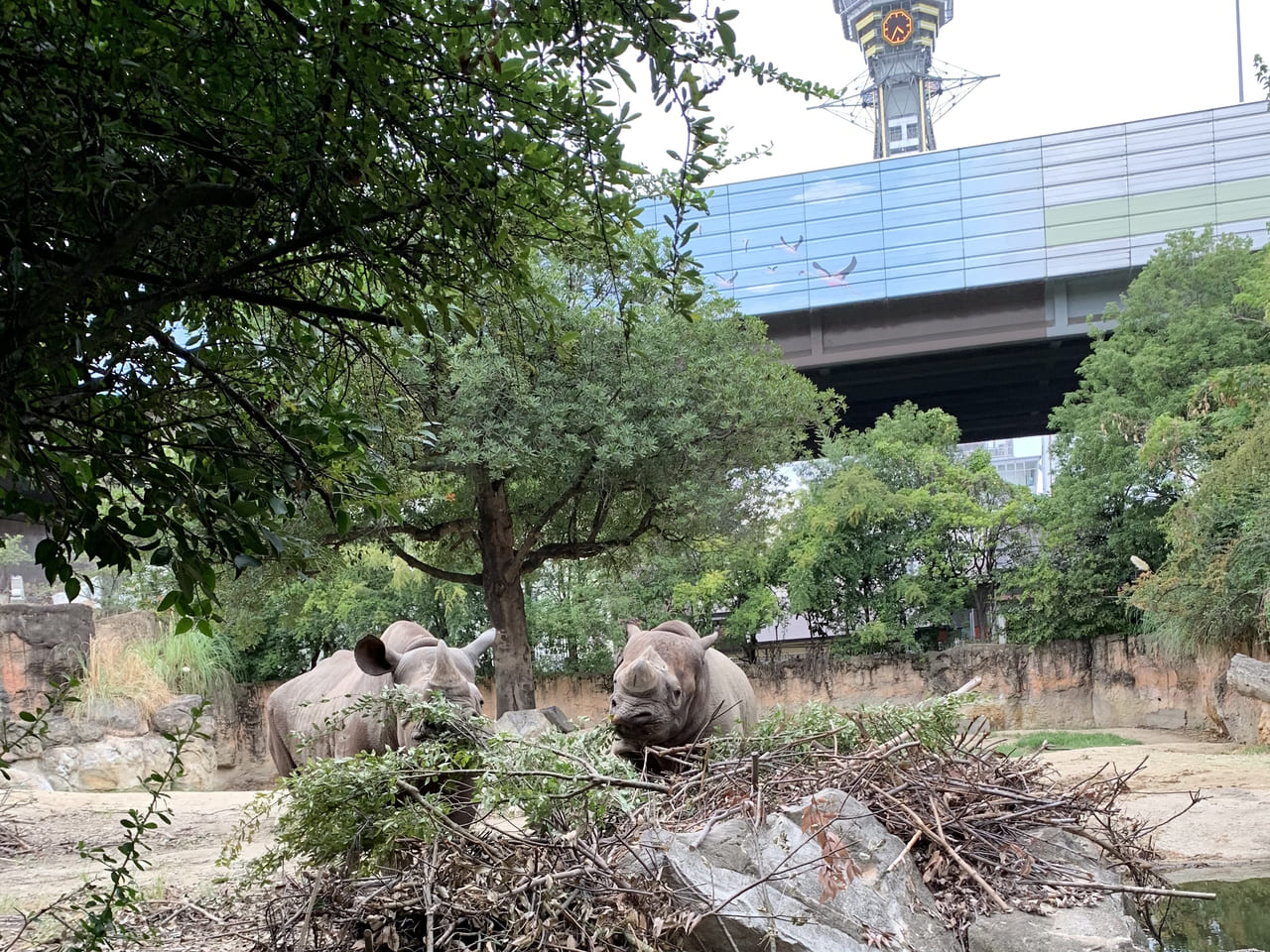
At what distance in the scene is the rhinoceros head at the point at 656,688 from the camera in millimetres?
6715

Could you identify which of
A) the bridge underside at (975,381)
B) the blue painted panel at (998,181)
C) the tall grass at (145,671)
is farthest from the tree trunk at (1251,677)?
the blue painted panel at (998,181)

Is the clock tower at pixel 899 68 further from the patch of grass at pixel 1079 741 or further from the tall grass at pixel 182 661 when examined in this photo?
the tall grass at pixel 182 661

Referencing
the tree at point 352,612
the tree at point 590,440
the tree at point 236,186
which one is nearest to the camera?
the tree at point 236,186

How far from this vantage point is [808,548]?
2566cm

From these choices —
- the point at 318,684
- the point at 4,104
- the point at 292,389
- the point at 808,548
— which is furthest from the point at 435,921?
the point at 808,548

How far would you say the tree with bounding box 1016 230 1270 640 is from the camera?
73.4 ft

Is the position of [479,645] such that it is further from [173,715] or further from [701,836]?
[173,715]

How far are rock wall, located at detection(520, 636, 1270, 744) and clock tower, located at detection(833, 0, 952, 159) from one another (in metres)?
46.1

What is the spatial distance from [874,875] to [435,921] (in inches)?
67.9

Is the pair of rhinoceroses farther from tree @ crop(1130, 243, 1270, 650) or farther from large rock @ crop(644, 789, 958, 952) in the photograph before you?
tree @ crop(1130, 243, 1270, 650)

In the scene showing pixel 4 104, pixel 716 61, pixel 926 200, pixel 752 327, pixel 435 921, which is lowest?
pixel 435 921

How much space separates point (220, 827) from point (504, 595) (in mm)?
6181

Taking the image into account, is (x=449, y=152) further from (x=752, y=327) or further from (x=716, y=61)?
(x=752, y=327)

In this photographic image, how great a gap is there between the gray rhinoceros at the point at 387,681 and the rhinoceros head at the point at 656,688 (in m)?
0.88
